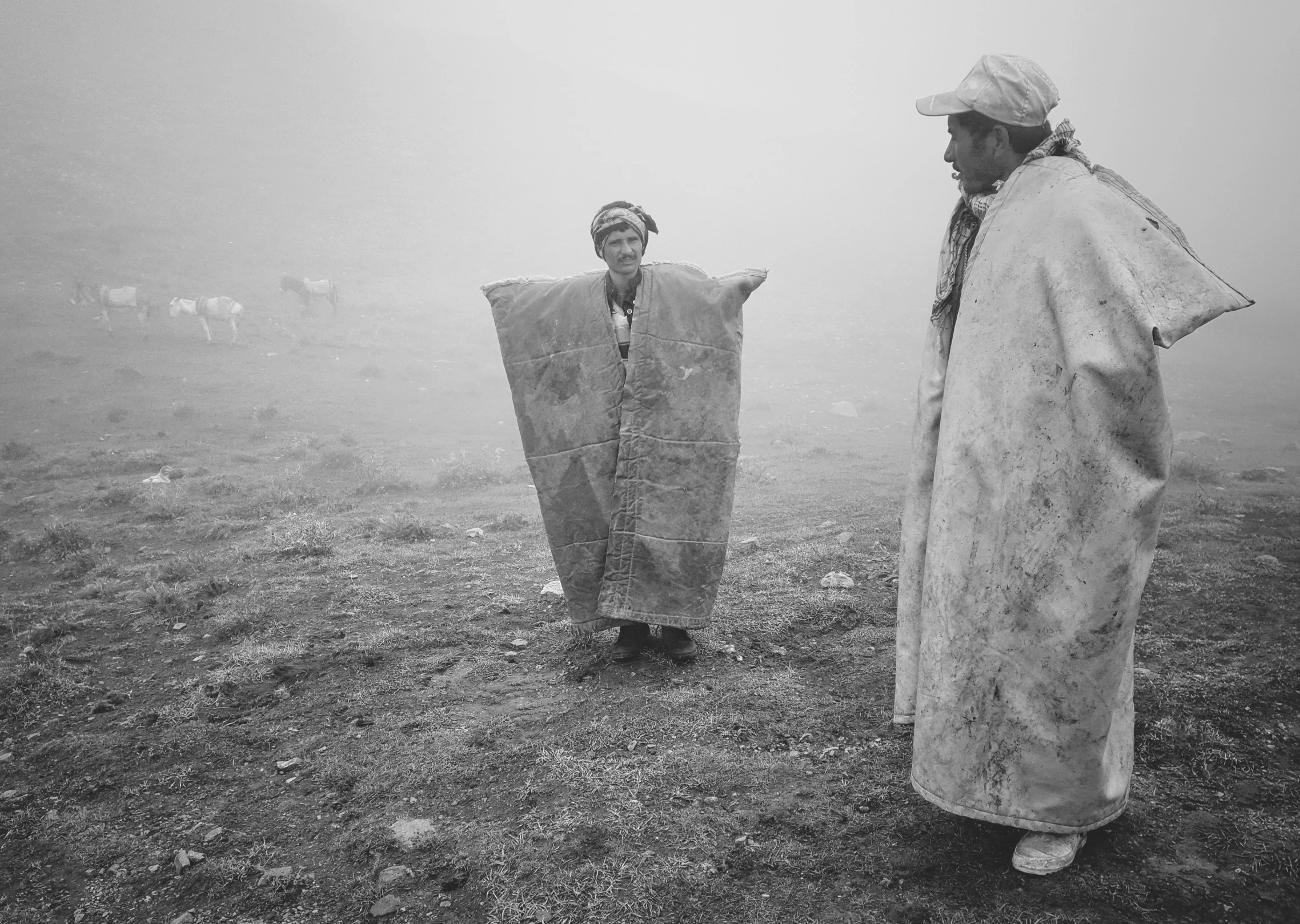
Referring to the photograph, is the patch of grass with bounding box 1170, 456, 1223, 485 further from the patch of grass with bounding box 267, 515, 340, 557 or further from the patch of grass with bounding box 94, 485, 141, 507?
the patch of grass with bounding box 94, 485, 141, 507

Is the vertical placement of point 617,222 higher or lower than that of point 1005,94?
lower

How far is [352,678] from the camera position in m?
3.65

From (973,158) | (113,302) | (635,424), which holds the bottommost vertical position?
(635,424)

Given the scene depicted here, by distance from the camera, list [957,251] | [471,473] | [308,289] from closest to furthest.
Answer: [957,251], [471,473], [308,289]

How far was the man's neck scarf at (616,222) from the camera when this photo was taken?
11.3 feet

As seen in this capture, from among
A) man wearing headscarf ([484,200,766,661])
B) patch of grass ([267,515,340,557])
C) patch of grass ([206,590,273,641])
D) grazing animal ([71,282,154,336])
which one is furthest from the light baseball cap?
grazing animal ([71,282,154,336])

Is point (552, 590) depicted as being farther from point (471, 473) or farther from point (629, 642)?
point (471, 473)

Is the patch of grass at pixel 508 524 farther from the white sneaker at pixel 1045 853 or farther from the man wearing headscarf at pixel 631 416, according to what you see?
the white sneaker at pixel 1045 853

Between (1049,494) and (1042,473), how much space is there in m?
0.06

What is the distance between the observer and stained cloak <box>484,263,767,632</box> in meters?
3.44

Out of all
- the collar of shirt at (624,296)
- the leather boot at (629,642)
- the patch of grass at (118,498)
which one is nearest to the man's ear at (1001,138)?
the collar of shirt at (624,296)

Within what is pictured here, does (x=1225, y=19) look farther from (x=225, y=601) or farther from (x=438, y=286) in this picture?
(x=225, y=601)

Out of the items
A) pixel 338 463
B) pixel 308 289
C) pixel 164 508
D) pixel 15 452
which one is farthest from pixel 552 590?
pixel 308 289

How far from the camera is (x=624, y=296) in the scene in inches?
141
